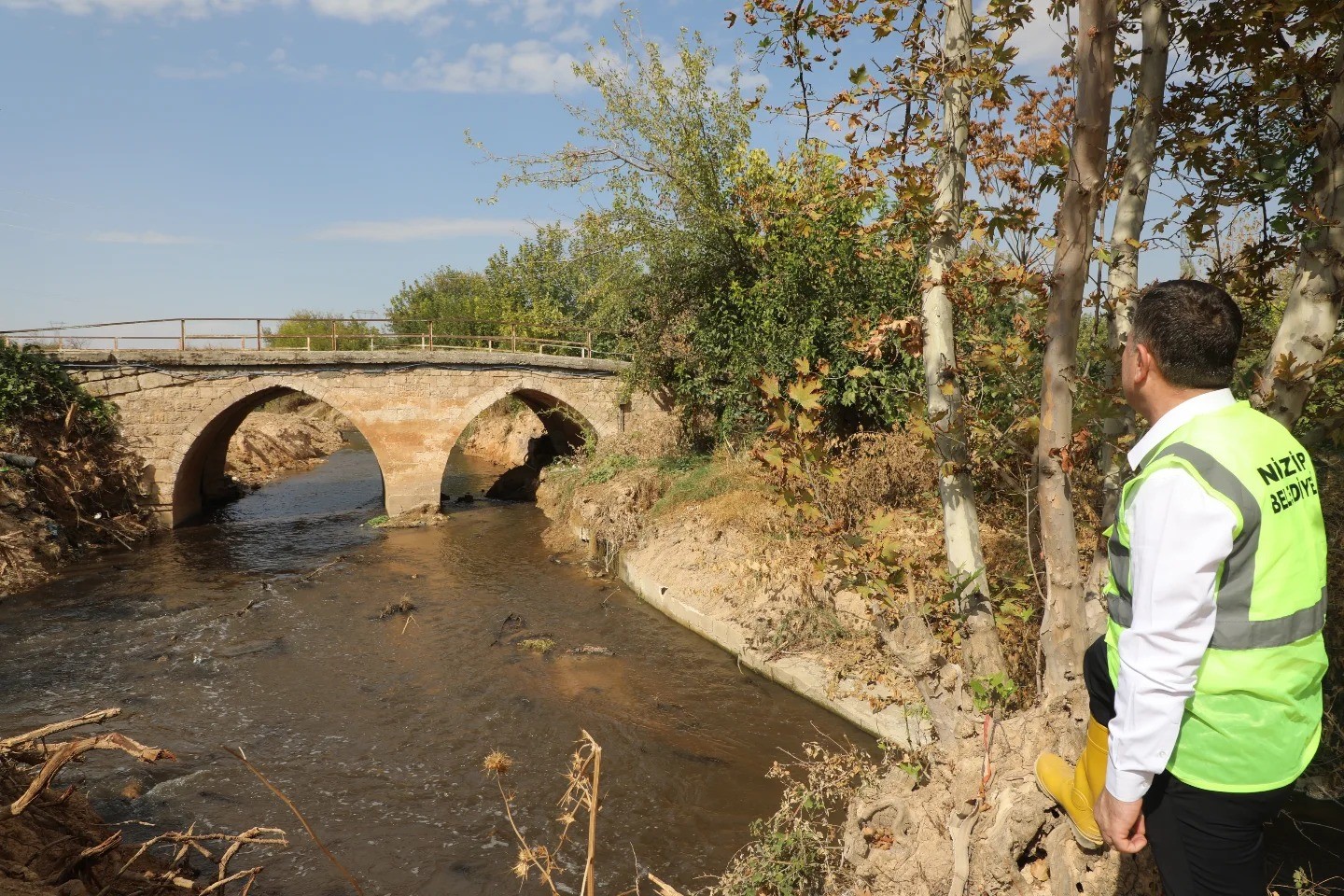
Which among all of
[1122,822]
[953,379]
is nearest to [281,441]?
[953,379]

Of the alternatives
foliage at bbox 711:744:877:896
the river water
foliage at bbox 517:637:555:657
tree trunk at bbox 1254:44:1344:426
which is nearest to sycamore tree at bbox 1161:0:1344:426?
tree trunk at bbox 1254:44:1344:426

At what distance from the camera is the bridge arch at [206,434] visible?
1908cm

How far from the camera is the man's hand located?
224cm

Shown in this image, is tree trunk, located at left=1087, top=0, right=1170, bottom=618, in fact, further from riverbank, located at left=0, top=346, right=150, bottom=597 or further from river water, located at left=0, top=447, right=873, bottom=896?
riverbank, located at left=0, top=346, right=150, bottom=597

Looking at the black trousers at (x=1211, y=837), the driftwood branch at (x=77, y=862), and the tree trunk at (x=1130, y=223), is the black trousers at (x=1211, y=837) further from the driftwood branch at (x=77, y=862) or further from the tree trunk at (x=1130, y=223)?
the driftwood branch at (x=77, y=862)

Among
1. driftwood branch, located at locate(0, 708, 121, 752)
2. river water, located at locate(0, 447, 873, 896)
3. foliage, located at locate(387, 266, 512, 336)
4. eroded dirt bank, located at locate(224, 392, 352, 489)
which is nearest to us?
driftwood branch, located at locate(0, 708, 121, 752)

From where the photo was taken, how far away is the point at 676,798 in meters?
7.62

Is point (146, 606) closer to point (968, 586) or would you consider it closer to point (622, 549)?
point (622, 549)

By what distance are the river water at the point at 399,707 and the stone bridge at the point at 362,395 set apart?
3.57 m

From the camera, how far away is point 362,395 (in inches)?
794

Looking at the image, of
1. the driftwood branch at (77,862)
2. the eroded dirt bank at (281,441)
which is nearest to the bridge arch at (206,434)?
the eroded dirt bank at (281,441)

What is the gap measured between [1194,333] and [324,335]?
20192 millimetres

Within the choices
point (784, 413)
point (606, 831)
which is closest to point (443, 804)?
point (606, 831)

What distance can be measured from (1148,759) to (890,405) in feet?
34.3
